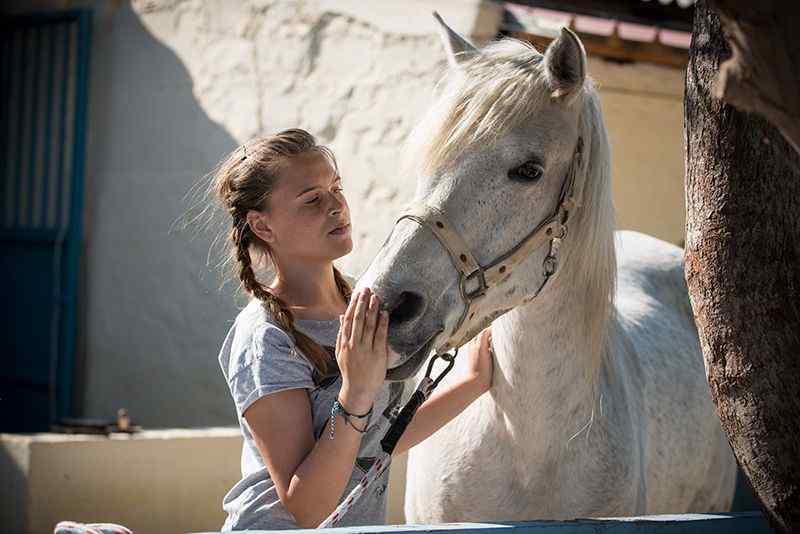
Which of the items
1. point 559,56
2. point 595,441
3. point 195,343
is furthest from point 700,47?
point 195,343

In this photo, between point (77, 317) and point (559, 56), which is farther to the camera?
point (77, 317)

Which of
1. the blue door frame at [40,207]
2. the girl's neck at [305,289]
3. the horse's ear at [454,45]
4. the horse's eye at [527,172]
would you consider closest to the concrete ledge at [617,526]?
the girl's neck at [305,289]

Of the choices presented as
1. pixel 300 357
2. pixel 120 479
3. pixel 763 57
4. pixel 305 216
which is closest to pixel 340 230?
pixel 305 216

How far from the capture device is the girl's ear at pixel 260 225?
2076 mm

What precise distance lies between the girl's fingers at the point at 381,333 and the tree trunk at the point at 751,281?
1.65 ft

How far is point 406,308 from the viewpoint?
187 centimetres

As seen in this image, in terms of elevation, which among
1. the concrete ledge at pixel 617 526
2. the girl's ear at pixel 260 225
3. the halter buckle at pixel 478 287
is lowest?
the concrete ledge at pixel 617 526

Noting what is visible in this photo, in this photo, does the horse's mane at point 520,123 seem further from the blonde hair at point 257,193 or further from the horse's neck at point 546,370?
the blonde hair at point 257,193

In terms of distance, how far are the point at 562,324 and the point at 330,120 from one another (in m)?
3.07

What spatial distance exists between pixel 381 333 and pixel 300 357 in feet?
0.72

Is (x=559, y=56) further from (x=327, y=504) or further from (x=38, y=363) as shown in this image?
(x=38, y=363)

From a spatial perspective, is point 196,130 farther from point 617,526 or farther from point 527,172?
point 617,526

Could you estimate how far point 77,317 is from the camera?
585 centimetres

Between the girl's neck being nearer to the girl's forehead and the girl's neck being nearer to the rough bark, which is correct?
the girl's forehead
